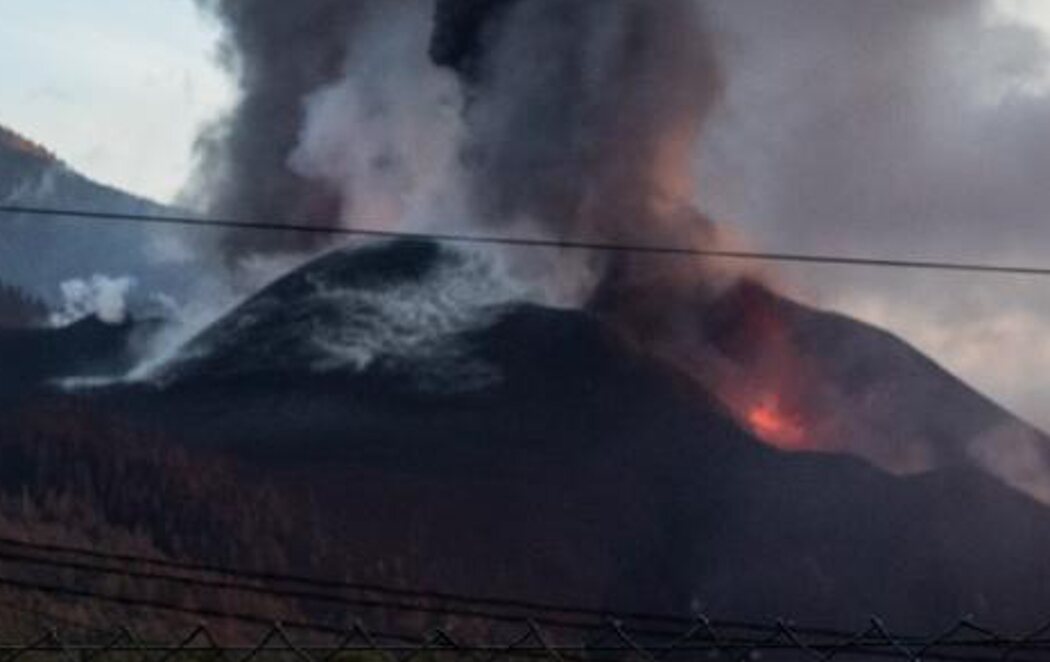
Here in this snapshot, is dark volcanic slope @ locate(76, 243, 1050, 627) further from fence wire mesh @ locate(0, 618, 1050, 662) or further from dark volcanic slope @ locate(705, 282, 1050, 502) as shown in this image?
dark volcanic slope @ locate(705, 282, 1050, 502)

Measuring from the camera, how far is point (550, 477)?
115 metres

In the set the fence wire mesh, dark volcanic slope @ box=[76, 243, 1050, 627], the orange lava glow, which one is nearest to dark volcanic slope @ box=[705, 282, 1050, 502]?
the orange lava glow

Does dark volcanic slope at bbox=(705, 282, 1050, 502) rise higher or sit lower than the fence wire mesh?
higher

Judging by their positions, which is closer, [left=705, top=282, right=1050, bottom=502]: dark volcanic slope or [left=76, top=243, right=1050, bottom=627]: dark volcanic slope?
[left=76, top=243, right=1050, bottom=627]: dark volcanic slope

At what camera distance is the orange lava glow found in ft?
392

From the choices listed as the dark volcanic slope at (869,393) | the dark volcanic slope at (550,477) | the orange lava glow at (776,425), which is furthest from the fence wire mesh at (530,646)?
the dark volcanic slope at (869,393)

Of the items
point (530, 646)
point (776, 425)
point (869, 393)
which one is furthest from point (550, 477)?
point (530, 646)

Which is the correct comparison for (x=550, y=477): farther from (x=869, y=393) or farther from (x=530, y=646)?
(x=530, y=646)

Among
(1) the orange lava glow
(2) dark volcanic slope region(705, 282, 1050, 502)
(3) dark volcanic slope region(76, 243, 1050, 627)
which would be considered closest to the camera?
(3) dark volcanic slope region(76, 243, 1050, 627)

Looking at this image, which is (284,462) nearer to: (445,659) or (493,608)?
(493,608)

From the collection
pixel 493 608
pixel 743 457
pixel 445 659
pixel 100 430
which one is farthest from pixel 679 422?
pixel 445 659

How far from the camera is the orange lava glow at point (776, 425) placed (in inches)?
4699

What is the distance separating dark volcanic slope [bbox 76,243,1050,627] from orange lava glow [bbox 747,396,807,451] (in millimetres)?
3953

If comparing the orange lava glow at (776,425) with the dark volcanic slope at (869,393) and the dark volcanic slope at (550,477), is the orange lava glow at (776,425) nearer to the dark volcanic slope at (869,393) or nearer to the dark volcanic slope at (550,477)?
the dark volcanic slope at (869,393)
